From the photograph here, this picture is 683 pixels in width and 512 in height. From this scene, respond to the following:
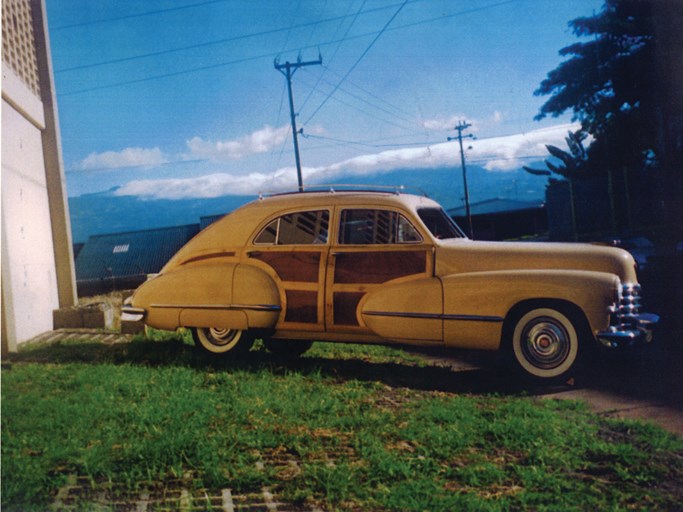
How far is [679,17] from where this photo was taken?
9.32 feet

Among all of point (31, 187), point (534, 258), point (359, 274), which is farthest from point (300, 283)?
point (31, 187)

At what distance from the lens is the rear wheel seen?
3.62 meters

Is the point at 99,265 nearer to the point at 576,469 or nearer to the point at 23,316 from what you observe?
the point at 23,316

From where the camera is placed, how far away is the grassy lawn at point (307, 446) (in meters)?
2.03

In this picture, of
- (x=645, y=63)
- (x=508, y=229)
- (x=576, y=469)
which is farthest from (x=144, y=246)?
(x=645, y=63)

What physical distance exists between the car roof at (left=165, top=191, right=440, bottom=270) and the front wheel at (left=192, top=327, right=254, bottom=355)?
1.69ft

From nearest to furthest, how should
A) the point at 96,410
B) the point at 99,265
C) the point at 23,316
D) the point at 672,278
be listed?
the point at 23,316 < the point at 96,410 < the point at 99,265 < the point at 672,278

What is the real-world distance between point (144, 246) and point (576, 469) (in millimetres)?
2414

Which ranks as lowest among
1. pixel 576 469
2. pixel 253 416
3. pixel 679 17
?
pixel 576 469

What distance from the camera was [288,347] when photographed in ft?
12.2

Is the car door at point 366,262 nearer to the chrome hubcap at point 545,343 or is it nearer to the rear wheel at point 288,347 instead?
the rear wheel at point 288,347

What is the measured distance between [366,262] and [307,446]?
124 centimetres

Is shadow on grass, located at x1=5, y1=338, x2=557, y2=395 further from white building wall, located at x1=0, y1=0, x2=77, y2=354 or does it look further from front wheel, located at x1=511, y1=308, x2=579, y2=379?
white building wall, located at x1=0, y1=0, x2=77, y2=354

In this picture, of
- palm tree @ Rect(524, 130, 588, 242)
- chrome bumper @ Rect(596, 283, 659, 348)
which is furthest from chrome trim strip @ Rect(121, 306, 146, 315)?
chrome bumper @ Rect(596, 283, 659, 348)
